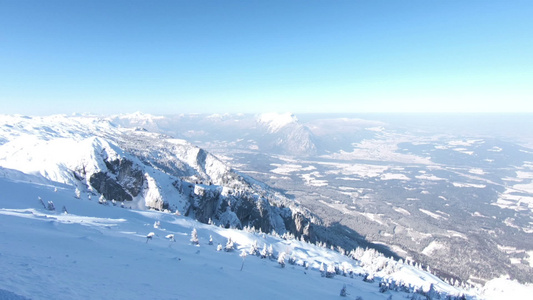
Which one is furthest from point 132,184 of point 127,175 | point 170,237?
point 170,237

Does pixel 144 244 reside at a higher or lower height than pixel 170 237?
higher

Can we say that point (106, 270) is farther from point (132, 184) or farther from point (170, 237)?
point (132, 184)

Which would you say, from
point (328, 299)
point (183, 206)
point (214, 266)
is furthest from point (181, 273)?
point (183, 206)

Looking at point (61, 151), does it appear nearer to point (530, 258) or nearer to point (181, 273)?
point (181, 273)

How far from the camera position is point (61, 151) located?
82250mm

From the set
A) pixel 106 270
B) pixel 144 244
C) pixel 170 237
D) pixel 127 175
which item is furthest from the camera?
pixel 127 175

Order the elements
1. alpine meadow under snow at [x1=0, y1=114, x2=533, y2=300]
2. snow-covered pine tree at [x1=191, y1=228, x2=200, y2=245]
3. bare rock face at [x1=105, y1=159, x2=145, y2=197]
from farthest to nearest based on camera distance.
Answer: bare rock face at [x1=105, y1=159, x2=145, y2=197] → snow-covered pine tree at [x1=191, y1=228, x2=200, y2=245] → alpine meadow under snow at [x1=0, y1=114, x2=533, y2=300]

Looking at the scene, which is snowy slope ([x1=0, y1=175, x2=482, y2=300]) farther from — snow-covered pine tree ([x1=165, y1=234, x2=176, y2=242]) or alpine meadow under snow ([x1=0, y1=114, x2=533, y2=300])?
snow-covered pine tree ([x1=165, y1=234, x2=176, y2=242])

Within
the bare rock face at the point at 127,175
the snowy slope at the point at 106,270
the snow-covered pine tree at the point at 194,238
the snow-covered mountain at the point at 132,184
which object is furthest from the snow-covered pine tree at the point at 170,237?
the bare rock face at the point at 127,175

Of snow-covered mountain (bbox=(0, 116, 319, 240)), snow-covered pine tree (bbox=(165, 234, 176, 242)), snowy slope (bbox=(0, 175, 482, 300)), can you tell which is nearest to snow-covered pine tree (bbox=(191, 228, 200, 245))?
snow-covered pine tree (bbox=(165, 234, 176, 242))

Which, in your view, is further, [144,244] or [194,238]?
[194,238]

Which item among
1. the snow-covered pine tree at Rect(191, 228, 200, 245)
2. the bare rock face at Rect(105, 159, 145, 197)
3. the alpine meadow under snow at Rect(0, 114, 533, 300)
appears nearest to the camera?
the alpine meadow under snow at Rect(0, 114, 533, 300)

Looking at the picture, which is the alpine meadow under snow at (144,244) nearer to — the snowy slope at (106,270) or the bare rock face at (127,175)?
the snowy slope at (106,270)

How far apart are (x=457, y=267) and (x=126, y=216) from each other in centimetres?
15937
